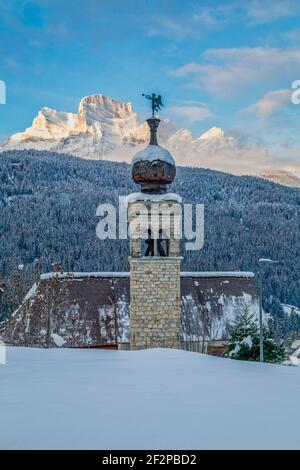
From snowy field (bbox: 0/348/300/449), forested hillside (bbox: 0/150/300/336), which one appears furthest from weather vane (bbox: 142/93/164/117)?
forested hillside (bbox: 0/150/300/336)

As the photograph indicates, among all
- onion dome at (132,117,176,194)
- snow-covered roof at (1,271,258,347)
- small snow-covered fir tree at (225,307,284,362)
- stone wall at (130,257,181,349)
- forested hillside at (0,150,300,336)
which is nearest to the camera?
small snow-covered fir tree at (225,307,284,362)

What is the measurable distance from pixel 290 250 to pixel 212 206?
4768 cm

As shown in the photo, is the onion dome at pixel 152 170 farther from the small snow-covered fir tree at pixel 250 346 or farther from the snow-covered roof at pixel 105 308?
the small snow-covered fir tree at pixel 250 346

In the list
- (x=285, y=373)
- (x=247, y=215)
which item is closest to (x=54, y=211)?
(x=247, y=215)

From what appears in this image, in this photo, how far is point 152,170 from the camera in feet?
73.8

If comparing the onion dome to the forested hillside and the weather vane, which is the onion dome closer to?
the weather vane

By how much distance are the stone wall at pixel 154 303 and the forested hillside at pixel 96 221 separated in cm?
2895

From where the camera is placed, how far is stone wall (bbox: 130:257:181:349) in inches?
842

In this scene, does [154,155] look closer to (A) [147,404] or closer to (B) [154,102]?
(B) [154,102]

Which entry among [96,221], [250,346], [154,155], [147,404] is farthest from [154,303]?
[96,221]

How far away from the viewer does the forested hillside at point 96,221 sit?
9425 centimetres

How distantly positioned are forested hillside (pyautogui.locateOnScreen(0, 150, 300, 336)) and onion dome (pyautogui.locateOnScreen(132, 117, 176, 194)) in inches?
1112
